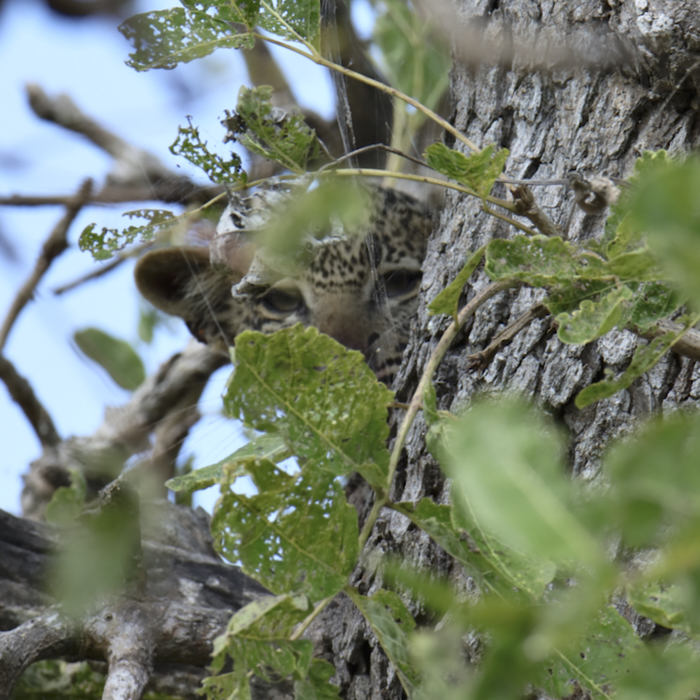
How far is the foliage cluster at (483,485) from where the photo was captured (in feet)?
1.15

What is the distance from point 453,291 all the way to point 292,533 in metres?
0.31

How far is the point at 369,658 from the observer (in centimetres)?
114

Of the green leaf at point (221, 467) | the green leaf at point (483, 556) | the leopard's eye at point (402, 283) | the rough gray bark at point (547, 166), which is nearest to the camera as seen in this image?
the green leaf at point (483, 556)

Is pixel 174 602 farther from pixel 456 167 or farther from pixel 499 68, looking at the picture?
pixel 499 68

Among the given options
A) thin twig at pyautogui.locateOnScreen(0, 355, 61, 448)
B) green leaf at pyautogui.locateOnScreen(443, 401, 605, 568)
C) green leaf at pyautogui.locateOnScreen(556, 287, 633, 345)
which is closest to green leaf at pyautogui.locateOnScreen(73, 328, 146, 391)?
thin twig at pyautogui.locateOnScreen(0, 355, 61, 448)

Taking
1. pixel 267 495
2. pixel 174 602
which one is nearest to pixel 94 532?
pixel 174 602

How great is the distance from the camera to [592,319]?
674 mm

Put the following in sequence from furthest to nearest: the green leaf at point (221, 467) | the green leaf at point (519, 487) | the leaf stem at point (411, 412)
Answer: the green leaf at point (221, 467), the leaf stem at point (411, 412), the green leaf at point (519, 487)

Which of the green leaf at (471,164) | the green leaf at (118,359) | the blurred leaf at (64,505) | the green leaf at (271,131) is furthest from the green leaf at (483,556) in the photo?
the green leaf at (118,359)

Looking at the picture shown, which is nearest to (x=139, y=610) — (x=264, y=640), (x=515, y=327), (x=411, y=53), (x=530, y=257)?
(x=264, y=640)

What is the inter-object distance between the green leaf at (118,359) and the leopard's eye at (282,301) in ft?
2.27

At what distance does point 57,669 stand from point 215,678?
1.14 meters

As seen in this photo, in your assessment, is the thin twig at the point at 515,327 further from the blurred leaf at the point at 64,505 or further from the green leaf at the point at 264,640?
the blurred leaf at the point at 64,505

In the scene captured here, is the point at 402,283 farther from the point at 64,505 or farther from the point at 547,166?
the point at 64,505
